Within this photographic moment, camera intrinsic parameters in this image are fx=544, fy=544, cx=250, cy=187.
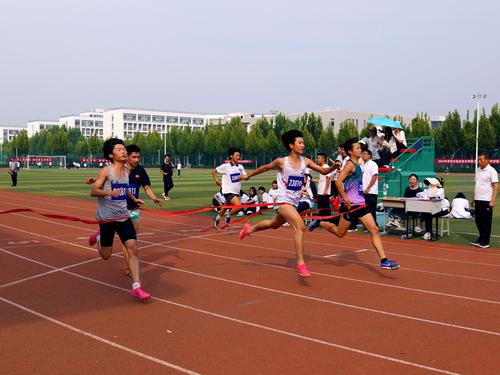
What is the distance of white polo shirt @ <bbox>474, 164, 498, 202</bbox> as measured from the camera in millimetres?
11047

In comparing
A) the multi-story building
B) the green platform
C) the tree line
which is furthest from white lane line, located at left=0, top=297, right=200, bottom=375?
the multi-story building

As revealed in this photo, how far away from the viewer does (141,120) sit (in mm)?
161625

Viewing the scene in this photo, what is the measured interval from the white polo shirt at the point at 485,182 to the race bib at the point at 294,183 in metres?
5.24

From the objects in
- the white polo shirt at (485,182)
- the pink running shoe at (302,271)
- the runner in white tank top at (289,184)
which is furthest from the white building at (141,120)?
the pink running shoe at (302,271)

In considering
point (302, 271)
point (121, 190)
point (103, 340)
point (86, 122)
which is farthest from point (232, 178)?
point (86, 122)

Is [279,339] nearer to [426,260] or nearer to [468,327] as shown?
[468,327]

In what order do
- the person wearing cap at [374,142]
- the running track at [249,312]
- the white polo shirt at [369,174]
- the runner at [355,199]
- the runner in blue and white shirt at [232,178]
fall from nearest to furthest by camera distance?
the running track at [249,312]
the runner at [355,199]
the white polo shirt at [369,174]
the runner in blue and white shirt at [232,178]
the person wearing cap at [374,142]

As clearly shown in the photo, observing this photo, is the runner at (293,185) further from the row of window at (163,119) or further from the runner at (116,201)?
the row of window at (163,119)

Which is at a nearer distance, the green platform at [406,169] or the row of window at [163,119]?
the green platform at [406,169]

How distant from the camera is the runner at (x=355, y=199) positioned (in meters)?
8.16

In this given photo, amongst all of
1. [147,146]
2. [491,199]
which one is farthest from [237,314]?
[147,146]

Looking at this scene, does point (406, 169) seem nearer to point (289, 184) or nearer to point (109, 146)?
point (289, 184)

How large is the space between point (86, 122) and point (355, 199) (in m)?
178

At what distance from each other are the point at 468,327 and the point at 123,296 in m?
4.01
